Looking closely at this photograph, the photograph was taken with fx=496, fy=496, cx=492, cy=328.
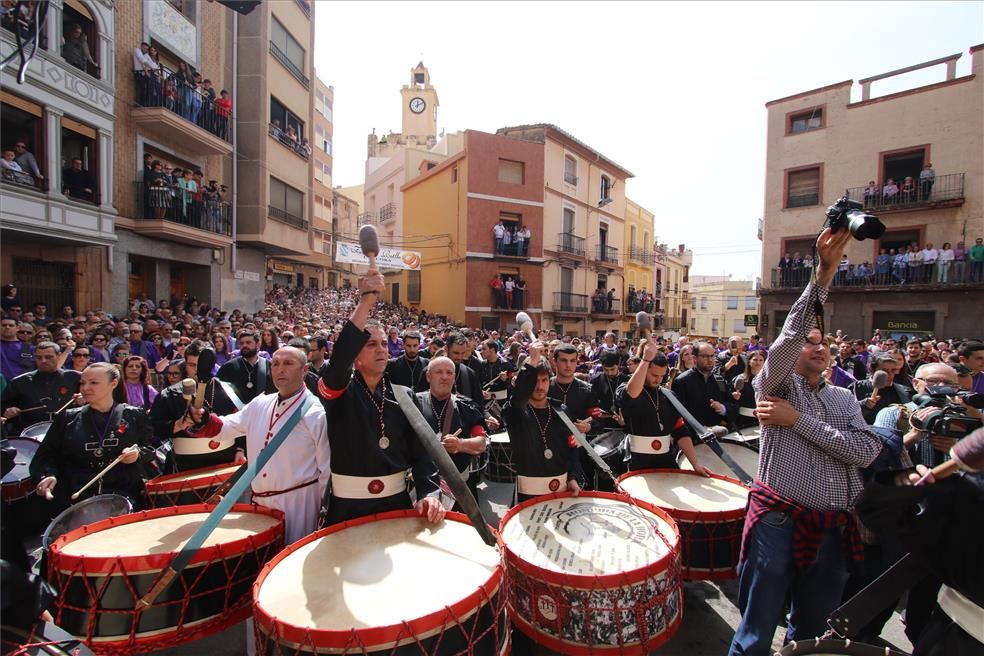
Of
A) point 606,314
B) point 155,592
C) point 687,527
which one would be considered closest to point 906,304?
point 606,314

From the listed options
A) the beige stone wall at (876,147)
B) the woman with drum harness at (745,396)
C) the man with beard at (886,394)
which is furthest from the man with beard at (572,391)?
the beige stone wall at (876,147)

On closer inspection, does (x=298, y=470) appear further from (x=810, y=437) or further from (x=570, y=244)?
(x=570, y=244)

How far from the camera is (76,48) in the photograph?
1120 cm

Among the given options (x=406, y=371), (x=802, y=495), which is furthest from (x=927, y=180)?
(x=802, y=495)

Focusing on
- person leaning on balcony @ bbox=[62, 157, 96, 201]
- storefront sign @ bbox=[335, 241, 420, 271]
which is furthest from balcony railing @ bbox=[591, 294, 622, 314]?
person leaning on balcony @ bbox=[62, 157, 96, 201]

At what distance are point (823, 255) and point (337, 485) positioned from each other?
2.97m

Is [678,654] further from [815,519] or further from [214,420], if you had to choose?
[214,420]

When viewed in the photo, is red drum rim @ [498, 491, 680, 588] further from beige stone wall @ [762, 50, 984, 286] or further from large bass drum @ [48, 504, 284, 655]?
beige stone wall @ [762, 50, 984, 286]

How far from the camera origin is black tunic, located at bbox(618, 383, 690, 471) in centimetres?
443

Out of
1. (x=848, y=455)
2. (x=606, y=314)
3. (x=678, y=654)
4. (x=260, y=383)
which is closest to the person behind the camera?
(x=848, y=455)

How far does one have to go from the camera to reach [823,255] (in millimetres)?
2463

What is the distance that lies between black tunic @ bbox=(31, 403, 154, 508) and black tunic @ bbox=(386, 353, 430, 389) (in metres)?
3.44

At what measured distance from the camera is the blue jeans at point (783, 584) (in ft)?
8.84

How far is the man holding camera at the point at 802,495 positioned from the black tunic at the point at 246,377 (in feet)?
17.9
